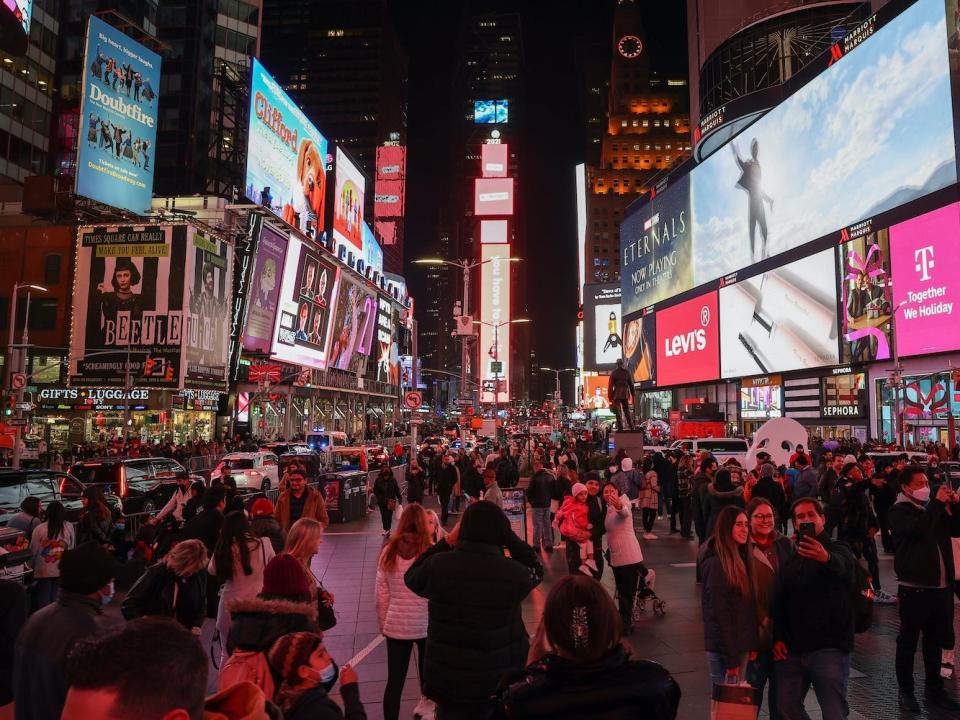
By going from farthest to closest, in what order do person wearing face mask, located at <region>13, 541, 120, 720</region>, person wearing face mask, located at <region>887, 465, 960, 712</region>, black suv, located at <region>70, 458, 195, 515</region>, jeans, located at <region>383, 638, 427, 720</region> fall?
black suv, located at <region>70, 458, 195, 515</region> → person wearing face mask, located at <region>887, 465, 960, 712</region> → jeans, located at <region>383, 638, 427, 720</region> → person wearing face mask, located at <region>13, 541, 120, 720</region>

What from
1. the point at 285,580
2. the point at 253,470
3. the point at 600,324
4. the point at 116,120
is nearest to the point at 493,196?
the point at 600,324

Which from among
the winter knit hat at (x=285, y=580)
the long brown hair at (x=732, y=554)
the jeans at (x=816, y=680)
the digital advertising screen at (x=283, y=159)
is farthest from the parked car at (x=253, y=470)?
the digital advertising screen at (x=283, y=159)

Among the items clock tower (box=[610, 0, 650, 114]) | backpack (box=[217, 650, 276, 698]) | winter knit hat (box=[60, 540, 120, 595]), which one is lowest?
backpack (box=[217, 650, 276, 698])

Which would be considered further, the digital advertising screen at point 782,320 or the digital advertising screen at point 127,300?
the digital advertising screen at point 782,320

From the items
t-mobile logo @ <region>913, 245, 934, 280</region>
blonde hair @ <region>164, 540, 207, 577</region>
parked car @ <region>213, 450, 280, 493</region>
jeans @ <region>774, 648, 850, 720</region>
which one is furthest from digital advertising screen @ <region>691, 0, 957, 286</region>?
blonde hair @ <region>164, 540, 207, 577</region>

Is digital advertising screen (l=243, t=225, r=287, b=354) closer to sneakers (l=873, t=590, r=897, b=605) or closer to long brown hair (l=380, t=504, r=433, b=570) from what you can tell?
sneakers (l=873, t=590, r=897, b=605)

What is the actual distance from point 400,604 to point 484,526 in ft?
5.10

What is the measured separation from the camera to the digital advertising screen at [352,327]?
69750 mm

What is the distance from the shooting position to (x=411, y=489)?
1812 cm

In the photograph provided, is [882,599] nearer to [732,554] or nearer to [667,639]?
[667,639]

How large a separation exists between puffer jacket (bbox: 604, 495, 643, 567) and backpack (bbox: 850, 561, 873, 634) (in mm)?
3760

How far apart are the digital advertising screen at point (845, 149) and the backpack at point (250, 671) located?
40.7 meters

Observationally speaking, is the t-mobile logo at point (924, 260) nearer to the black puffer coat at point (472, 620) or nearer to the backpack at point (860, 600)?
the backpack at point (860, 600)

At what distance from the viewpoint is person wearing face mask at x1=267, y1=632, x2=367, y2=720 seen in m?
2.82
